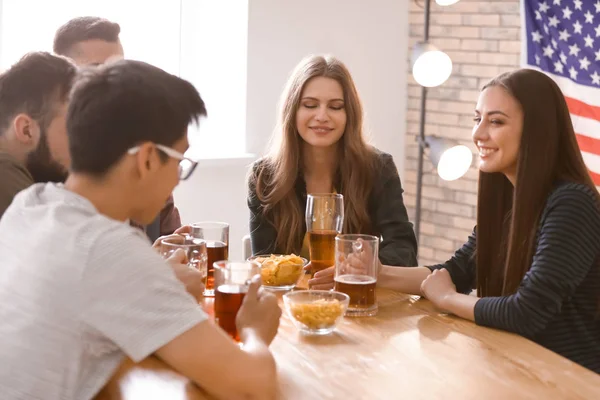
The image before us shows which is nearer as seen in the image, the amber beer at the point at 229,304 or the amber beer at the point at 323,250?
the amber beer at the point at 229,304

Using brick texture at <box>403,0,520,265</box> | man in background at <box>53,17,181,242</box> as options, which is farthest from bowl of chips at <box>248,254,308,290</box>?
brick texture at <box>403,0,520,265</box>

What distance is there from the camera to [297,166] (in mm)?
3102

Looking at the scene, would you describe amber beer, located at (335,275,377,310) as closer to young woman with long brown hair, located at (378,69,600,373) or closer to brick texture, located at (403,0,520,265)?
young woman with long brown hair, located at (378,69,600,373)

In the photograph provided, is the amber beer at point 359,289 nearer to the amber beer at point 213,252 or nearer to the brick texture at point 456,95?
the amber beer at point 213,252

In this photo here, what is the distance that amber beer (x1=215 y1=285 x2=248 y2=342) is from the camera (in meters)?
1.69

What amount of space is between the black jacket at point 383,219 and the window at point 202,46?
1.48m

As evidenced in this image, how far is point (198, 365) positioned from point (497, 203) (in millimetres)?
1316

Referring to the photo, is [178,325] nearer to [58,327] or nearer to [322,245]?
[58,327]

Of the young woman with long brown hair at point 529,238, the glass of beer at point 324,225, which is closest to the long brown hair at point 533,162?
the young woman with long brown hair at point 529,238

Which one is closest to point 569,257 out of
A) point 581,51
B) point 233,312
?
point 233,312

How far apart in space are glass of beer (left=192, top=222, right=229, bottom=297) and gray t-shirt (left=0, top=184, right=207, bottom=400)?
761mm

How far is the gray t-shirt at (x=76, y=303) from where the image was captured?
1.35 m

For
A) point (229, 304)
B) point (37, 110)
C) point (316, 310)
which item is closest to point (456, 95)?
point (37, 110)

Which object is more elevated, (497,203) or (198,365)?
(497,203)
